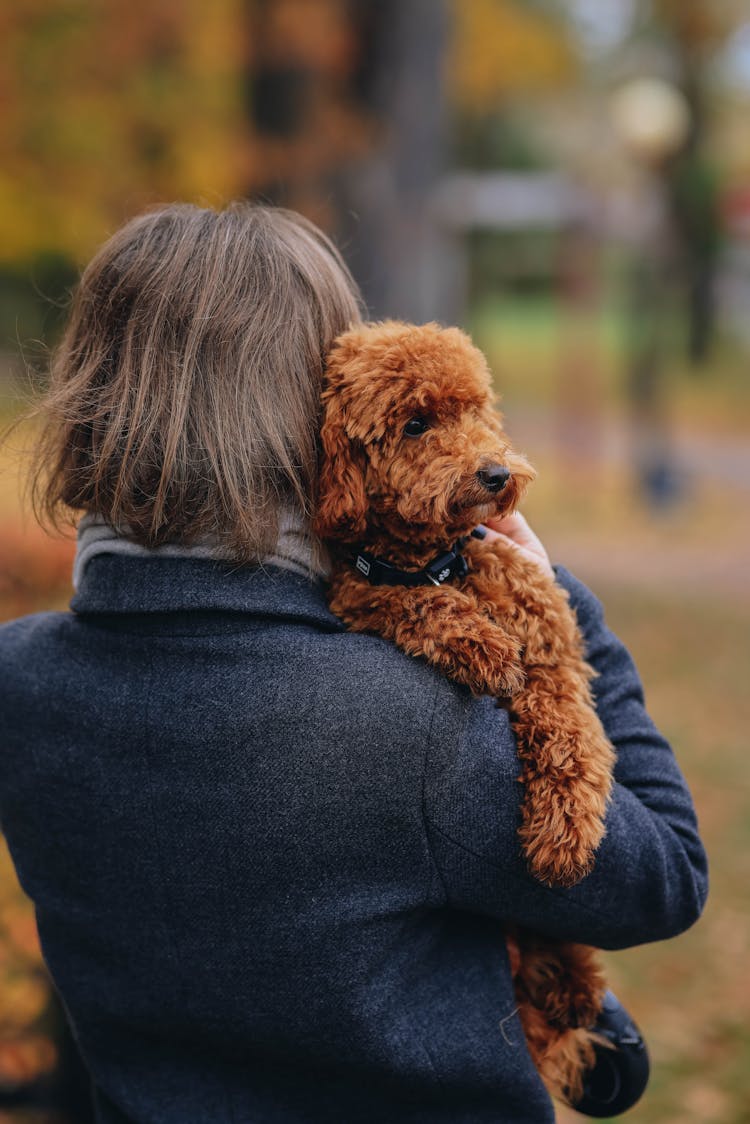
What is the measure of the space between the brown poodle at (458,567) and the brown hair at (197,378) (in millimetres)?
70

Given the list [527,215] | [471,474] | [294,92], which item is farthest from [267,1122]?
[527,215]

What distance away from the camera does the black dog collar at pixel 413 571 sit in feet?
5.33

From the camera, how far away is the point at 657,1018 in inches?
170

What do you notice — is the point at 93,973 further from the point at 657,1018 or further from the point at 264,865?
the point at 657,1018

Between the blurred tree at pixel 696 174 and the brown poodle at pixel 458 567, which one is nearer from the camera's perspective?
the brown poodle at pixel 458 567

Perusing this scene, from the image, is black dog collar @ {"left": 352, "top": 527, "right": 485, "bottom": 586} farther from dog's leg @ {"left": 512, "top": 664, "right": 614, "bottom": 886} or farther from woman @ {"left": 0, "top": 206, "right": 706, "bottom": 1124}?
dog's leg @ {"left": 512, "top": 664, "right": 614, "bottom": 886}

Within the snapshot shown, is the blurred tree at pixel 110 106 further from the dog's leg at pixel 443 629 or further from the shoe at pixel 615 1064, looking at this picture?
the shoe at pixel 615 1064

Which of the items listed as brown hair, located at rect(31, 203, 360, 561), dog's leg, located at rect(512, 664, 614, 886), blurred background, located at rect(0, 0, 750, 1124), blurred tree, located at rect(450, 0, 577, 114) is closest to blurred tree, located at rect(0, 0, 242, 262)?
blurred background, located at rect(0, 0, 750, 1124)

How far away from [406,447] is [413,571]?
185 mm

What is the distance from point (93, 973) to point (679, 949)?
154 inches

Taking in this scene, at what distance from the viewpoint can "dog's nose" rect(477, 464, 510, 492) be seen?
5.04 feet

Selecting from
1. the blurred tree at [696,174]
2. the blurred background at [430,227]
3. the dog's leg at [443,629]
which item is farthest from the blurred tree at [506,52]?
the dog's leg at [443,629]

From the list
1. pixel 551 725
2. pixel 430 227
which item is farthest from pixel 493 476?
pixel 430 227

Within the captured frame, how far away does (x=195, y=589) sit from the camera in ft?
4.79
